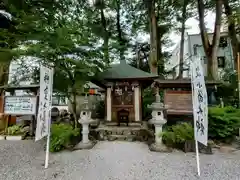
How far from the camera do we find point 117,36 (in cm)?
1542

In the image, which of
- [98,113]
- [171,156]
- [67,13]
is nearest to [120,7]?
[67,13]

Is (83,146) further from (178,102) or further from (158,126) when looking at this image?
(178,102)

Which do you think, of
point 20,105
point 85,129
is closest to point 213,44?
point 85,129

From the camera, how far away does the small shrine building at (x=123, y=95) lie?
854 centimetres

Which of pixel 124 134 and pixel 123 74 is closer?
pixel 124 134

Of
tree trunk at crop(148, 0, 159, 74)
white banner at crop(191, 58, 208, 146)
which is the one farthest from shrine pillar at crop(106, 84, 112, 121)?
white banner at crop(191, 58, 208, 146)

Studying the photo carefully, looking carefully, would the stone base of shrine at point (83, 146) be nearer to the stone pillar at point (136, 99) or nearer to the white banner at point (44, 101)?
the white banner at point (44, 101)

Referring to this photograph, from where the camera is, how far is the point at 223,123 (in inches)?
235

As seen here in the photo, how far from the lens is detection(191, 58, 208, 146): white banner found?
3.61 m

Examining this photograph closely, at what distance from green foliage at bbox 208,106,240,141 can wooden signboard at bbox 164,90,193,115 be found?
38.1 inches

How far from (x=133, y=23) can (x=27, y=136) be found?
1247 centimetres

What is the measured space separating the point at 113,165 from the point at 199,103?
2536 millimetres

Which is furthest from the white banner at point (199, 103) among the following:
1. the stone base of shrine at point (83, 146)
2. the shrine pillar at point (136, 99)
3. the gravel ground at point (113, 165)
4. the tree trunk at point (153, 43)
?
the tree trunk at point (153, 43)

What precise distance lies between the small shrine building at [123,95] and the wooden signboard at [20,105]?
312cm
